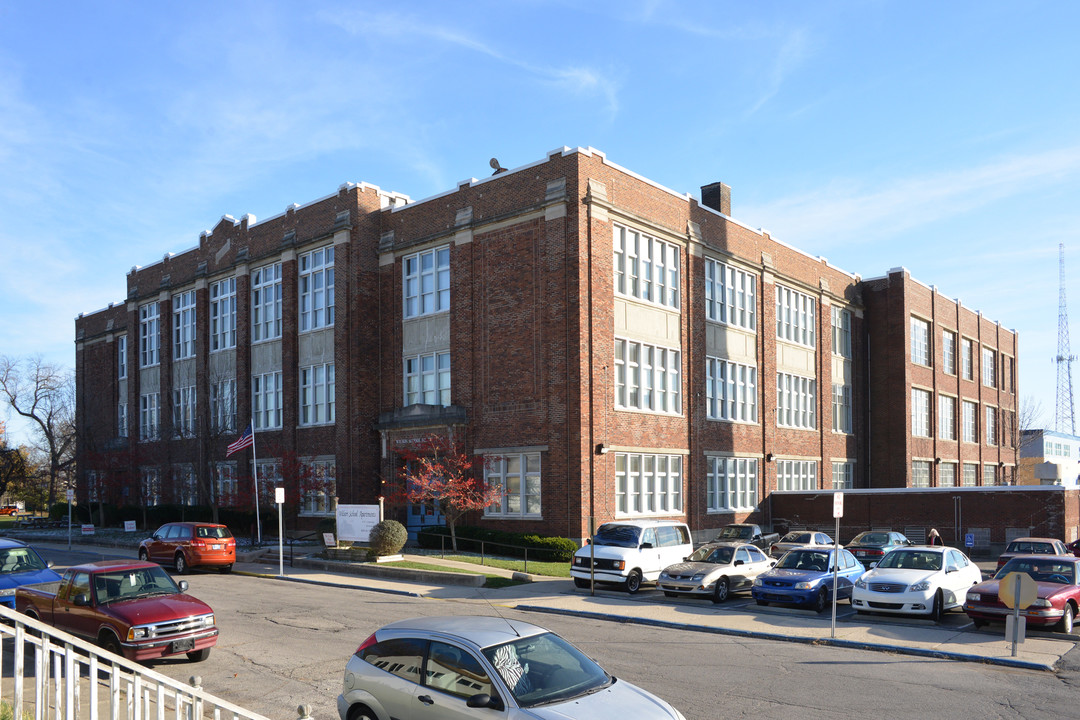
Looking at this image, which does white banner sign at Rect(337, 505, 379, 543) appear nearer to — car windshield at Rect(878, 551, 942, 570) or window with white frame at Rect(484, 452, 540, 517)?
window with white frame at Rect(484, 452, 540, 517)

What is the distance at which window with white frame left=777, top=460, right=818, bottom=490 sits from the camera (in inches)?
1713

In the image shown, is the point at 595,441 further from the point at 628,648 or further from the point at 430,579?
the point at 628,648

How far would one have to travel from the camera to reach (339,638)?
15914mm

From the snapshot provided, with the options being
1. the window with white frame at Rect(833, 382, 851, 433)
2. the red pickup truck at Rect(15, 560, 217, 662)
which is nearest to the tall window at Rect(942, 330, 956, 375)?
the window with white frame at Rect(833, 382, 851, 433)

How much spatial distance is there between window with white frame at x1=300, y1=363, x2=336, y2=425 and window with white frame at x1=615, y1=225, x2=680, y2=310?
45.8ft

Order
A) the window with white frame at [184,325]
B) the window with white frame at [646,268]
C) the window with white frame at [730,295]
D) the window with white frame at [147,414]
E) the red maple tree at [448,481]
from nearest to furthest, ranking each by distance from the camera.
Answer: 1. the red maple tree at [448,481]
2. the window with white frame at [646,268]
3. the window with white frame at [730,295]
4. the window with white frame at [184,325]
5. the window with white frame at [147,414]

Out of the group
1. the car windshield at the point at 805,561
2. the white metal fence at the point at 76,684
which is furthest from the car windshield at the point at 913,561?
the white metal fence at the point at 76,684

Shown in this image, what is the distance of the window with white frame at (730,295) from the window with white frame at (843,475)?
12311 millimetres

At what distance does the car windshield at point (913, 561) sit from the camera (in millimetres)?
19875

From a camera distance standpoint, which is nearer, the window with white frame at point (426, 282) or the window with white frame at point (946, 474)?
the window with white frame at point (426, 282)

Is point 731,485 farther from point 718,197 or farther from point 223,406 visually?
point 223,406

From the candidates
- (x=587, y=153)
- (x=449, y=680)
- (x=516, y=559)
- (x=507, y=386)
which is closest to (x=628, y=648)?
(x=449, y=680)

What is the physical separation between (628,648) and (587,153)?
2044cm

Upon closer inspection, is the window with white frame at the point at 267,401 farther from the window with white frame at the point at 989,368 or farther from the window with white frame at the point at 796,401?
the window with white frame at the point at 989,368
